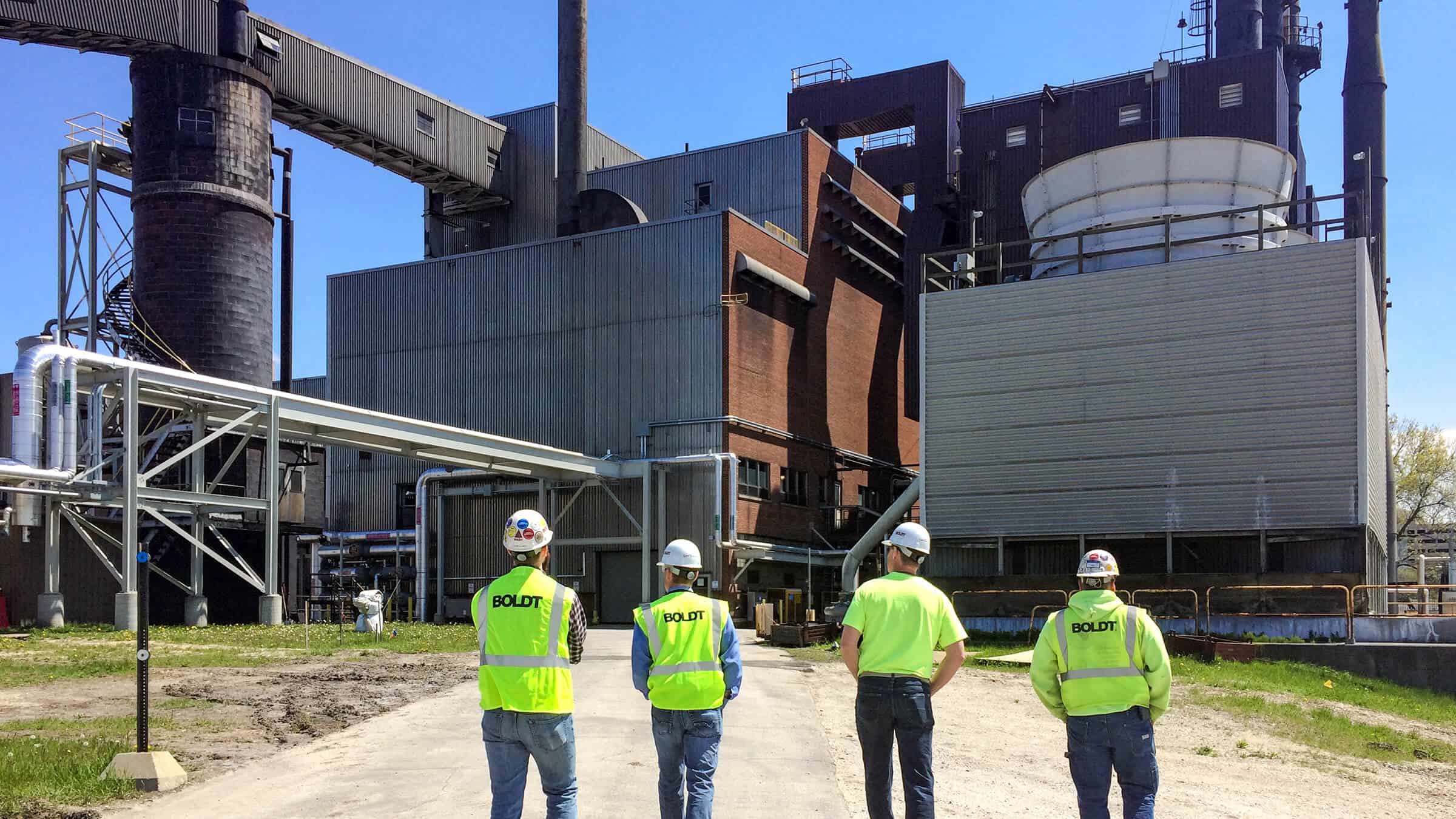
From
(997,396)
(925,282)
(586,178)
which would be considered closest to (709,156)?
(586,178)

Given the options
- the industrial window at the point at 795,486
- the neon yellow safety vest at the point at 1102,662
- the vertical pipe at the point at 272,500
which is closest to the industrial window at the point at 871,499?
the industrial window at the point at 795,486

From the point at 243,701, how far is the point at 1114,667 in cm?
1215

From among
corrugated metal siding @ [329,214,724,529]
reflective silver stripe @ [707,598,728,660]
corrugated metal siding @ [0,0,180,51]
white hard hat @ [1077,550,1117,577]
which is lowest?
reflective silver stripe @ [707,598,728,660]

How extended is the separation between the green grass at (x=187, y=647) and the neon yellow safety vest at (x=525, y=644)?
12.8 m

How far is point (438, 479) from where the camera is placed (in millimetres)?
44688

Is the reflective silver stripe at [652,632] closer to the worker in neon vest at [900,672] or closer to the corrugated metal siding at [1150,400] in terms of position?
the worker in neon vest at [900,672]

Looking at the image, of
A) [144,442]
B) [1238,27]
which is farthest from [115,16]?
[1238,27]

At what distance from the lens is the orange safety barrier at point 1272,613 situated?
→ 83.3ft

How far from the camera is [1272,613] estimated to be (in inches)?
1240

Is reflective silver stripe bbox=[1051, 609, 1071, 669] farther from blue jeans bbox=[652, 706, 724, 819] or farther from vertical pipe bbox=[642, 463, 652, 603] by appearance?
vertical pipe bbox=[642, 463, 652, 603]

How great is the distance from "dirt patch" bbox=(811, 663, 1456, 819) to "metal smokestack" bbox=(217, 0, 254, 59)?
1263 inches

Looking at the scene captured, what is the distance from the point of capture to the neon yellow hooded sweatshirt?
7719 millimetres

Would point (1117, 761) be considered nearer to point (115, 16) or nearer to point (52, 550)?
point (52, 550)

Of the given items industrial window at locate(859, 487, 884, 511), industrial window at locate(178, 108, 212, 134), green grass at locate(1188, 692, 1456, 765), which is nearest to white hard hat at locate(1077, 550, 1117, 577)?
green grass at locate(1188, 692, 1456, 765)
